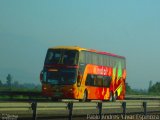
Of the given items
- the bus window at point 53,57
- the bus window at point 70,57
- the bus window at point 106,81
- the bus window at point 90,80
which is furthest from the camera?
the bus window at point 106,81

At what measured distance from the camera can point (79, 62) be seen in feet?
144

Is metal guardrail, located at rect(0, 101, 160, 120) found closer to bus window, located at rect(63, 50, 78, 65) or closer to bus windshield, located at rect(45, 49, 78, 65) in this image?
bus window, located at rect(63, 50, 78, 65)

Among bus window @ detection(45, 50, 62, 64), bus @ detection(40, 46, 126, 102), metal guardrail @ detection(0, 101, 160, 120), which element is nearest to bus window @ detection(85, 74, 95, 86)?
bus @ detection(40, 46, 126, 102)

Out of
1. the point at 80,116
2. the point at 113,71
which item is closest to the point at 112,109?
the point at 80,116

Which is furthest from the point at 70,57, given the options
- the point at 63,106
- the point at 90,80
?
the point at 63,106

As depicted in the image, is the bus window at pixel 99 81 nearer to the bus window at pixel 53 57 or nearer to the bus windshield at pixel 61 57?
the bus windshield at pixel 61 57

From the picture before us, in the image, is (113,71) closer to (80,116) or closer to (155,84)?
(80,116)

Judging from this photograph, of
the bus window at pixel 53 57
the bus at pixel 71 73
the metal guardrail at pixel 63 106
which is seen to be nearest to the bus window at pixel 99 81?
the bus at pixel 71 73

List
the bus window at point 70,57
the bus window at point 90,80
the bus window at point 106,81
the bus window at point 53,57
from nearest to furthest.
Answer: the bus window at point 70,57 < the bus window at point 53,57 < the bus window at point 90,80 < the bus window at point 106,81

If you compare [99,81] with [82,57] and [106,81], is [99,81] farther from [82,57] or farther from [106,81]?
[82,57]

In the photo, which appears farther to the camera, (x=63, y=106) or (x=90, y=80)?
(x=90, y=80)

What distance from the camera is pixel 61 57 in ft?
145

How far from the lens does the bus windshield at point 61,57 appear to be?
44.1 m

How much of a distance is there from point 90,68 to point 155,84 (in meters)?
116
